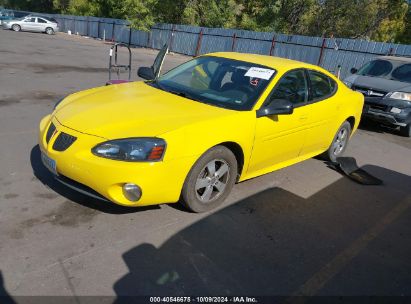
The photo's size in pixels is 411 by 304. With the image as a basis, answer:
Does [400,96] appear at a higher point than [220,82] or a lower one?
lower

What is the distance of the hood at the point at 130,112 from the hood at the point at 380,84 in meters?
5.77

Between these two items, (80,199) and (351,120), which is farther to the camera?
(351,120)

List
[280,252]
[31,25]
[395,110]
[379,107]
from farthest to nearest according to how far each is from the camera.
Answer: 1. [31,25]
2. [379,107]
3. [395,110]
4. [280,252]

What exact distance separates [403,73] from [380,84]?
0.82 m

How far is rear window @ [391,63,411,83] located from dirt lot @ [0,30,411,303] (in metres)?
4.39

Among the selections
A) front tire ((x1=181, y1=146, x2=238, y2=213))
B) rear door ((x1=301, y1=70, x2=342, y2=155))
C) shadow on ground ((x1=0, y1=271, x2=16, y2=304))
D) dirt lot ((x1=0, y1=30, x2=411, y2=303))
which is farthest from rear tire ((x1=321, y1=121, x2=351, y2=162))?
shadow on ground ((x1=0, y1=271, x2=16, y2=304))

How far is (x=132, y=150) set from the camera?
3.41 metres

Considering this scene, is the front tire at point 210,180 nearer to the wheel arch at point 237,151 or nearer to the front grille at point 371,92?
the wheel arch at point 237,151

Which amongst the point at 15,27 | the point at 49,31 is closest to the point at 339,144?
the point at 15,27

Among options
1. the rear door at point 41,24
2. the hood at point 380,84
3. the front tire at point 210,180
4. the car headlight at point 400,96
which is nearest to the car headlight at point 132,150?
the front tire at point 210,180

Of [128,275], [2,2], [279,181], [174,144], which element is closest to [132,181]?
[174,144]

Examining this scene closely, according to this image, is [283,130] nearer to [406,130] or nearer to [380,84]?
[380,84]

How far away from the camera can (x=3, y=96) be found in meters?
8.30

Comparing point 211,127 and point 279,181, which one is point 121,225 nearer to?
point 211,127
